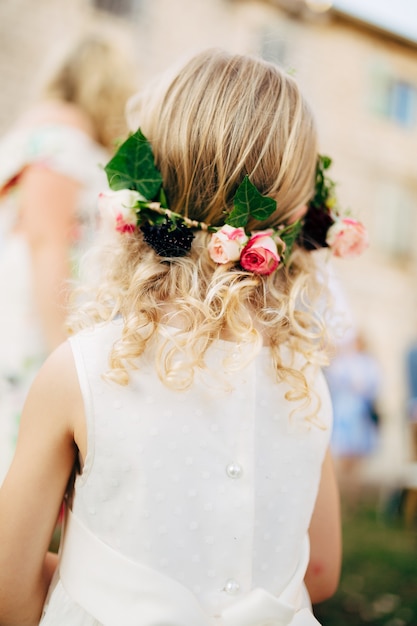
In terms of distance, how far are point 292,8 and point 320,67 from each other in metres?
1.27

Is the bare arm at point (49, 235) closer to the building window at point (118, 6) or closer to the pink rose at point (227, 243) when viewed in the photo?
the pink rose at point (227, 243)

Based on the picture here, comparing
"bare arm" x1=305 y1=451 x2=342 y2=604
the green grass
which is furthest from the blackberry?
the green grass

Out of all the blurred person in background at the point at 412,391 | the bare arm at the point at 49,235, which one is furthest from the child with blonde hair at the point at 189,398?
the blurred person in background at the point at 412,391

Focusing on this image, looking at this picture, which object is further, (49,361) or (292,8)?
(292,8)

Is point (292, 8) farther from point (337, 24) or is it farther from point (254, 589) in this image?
point (254, 589)

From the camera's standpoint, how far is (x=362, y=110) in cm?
1339

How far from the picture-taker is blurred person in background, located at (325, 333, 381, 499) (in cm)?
668

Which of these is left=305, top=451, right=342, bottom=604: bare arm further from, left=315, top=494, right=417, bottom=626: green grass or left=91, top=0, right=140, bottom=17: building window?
left=91, top=0, right=140, bottom=17: building window

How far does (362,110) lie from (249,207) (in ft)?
43.1

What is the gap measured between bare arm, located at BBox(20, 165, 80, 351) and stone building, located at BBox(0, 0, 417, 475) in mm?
9053

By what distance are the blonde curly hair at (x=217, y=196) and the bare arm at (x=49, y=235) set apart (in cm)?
90

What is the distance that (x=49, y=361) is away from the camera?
4.11 feet

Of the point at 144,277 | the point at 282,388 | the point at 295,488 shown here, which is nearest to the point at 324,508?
the point at 295,488

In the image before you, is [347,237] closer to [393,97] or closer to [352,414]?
[352,414]
